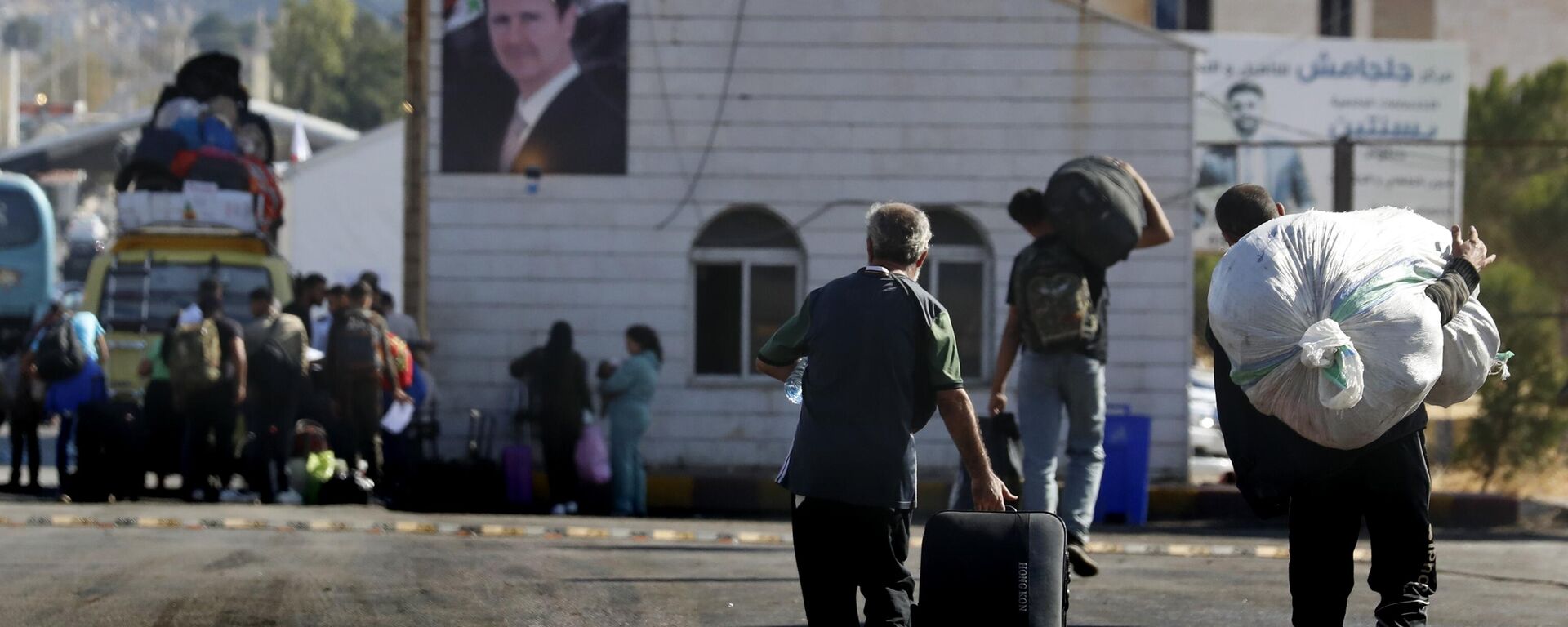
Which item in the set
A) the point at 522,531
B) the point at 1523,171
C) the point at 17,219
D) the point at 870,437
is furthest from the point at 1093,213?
the point at 1523,171

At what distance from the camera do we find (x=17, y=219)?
26.8m

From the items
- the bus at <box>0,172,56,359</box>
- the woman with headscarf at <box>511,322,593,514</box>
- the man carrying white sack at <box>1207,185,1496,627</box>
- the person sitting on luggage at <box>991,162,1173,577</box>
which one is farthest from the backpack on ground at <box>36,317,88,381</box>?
the man carrying white sack at <box>1207,185,1496,627</box>

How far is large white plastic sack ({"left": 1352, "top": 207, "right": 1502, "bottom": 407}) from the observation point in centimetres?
561

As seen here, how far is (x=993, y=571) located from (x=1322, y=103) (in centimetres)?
3180

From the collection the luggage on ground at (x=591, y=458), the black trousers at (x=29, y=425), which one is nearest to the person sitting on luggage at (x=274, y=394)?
the luggage on ground at (x=591, y=458)

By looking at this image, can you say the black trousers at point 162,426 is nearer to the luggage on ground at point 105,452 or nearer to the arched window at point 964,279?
the luggage on ground at point 105,452

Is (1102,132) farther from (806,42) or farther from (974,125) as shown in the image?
(806,42)

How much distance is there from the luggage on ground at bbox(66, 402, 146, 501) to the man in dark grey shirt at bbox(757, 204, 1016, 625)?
10.0 metres

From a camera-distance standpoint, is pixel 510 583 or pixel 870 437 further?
pixel 510 583

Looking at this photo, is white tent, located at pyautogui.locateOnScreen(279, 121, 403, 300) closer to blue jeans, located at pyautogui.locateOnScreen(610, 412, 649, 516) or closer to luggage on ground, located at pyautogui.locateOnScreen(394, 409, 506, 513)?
luggage on ground, located at pyautogui.locateOnScreen(394, 409, 506, 513)

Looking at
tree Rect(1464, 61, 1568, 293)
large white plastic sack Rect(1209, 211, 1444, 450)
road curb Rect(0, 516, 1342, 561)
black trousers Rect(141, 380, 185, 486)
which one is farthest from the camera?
tree Rect(1464, 61, 1568, 293)

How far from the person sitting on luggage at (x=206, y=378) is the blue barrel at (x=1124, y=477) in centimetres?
613

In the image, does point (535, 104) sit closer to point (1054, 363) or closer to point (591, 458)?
point (591, 458)

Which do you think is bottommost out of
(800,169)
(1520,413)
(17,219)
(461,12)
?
(1520,413)
